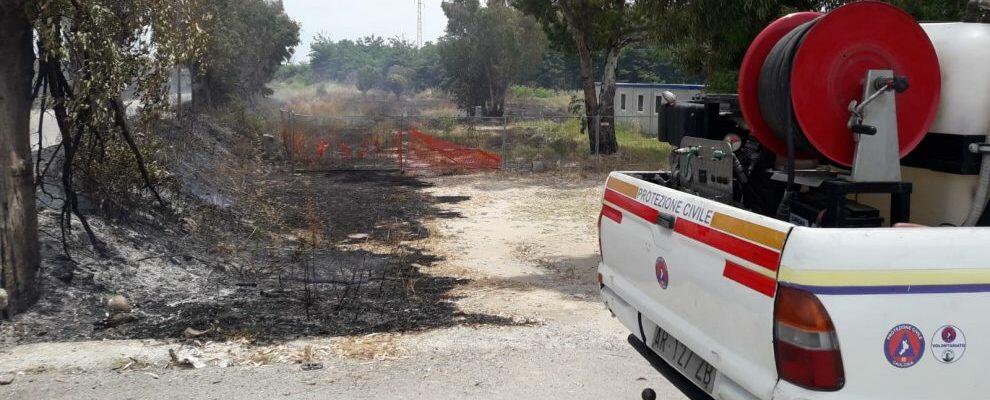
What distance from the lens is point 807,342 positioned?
9.88ft

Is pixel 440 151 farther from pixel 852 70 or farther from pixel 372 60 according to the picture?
pixel 372 60

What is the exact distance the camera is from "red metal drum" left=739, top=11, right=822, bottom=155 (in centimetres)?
447

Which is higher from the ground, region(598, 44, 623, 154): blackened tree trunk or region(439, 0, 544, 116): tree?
region(439, 0, 544, 116): tree

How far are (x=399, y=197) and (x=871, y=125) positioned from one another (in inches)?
540

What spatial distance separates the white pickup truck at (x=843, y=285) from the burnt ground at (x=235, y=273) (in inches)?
141

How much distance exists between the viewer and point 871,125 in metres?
3.76

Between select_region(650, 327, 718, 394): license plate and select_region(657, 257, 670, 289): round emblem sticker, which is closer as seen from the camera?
select_region(650, 327, 718, 394): license plate

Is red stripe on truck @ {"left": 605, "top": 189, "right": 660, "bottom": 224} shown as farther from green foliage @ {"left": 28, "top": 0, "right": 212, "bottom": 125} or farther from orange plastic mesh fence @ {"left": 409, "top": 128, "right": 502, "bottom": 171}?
orange plastic mesh fence @ {"left": 409, "top": 128, "right": 502, "bottom": 171}

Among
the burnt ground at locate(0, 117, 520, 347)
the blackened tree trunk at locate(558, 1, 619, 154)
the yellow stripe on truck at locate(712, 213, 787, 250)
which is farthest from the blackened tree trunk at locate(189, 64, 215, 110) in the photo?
the yellow stripe on truck at locate(712, 213, 787, 250)

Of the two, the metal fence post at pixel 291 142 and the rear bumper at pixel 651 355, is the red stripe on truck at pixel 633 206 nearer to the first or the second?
the rear bumper at pixel 651 355

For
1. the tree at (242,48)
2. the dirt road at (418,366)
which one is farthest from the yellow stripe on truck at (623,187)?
the tree at (242,48)

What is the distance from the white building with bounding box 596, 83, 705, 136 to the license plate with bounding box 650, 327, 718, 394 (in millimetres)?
27115

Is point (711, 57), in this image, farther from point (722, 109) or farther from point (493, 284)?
point (722, 109)

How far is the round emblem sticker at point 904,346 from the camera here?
2.96m
